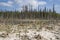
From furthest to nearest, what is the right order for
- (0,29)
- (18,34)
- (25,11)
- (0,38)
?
(25,11) → (0,29) → (18,34) → (0,38)

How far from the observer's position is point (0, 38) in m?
6.73

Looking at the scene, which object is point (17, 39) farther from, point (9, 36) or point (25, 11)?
point (25, 11)

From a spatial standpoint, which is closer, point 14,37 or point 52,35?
point 14,37

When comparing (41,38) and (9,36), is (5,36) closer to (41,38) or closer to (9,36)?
(9,36)

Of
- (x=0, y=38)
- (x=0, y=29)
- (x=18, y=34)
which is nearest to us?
(x=0, y=38)

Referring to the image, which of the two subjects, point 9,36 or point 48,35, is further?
point 48,35

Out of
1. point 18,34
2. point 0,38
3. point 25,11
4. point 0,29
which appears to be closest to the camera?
point 0,38

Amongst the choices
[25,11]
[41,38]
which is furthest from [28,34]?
[25,11]

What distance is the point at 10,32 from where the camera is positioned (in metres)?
7.35

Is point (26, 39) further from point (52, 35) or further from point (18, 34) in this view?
point (52, 35)

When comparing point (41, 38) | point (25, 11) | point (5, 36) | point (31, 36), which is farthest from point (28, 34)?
point (25, 11)

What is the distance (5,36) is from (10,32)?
1.77 feet

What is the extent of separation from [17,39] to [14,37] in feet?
0.74

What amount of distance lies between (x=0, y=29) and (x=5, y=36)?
0.92 meters
